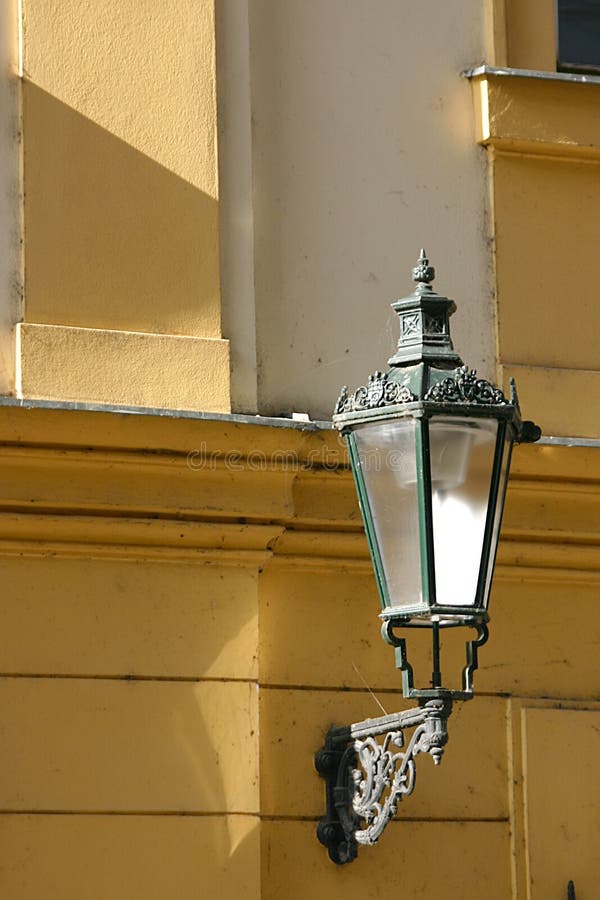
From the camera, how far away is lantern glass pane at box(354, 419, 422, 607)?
520 centimetres

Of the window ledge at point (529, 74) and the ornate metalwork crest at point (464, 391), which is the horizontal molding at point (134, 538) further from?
the window ledge at point (529, 74)

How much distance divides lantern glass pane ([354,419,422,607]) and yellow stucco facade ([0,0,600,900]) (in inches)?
25.3

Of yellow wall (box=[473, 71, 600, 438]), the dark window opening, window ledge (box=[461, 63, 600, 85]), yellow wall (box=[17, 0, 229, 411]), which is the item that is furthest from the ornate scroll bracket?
the dark window opening

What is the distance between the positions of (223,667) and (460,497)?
98 cm

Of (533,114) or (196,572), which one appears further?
(533,114)

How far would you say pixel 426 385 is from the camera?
5.20 metres

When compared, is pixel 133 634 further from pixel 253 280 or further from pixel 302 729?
pixel 253 280

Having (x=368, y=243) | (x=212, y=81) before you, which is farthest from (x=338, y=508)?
(x=212, y=81)

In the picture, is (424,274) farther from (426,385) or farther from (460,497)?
(460,497)

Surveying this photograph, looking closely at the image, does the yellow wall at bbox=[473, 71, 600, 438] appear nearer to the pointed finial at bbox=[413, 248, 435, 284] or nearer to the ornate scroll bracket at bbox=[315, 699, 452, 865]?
the pointed finial at bbox=[413, 248, 435, 284]

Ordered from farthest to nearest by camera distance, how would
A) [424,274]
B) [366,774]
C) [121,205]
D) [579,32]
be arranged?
[579,32]
[121,205]
[366,774]
[424,274]

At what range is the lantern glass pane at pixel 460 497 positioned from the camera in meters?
5.17

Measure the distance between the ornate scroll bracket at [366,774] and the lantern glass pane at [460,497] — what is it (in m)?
0.34

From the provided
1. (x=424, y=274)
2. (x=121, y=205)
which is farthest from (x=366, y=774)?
(x=121, y=205)
